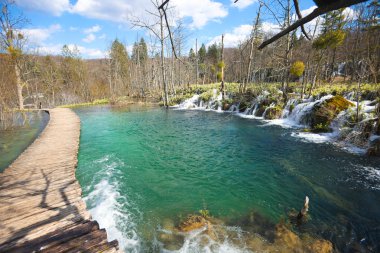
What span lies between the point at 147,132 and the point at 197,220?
9835 millimetres

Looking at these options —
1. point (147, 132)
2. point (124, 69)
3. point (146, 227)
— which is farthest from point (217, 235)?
point (124, 69)

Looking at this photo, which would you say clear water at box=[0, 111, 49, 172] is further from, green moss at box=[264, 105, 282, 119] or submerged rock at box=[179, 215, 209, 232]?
green moss at box=[264, 105, 282, 119]

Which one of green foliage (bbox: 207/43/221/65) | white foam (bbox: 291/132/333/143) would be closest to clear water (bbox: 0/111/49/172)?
white foam (bbox: 291/132/333/143)

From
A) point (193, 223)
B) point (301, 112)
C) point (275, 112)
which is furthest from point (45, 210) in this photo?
point (275, 112)

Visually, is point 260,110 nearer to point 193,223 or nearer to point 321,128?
point 321,128

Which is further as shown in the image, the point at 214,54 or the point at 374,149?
the point at 214,54

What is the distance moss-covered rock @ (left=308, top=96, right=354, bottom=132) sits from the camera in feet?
39.9

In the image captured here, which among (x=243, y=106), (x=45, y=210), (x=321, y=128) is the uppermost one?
(x=243, y=106)

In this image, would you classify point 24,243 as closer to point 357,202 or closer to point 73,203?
point 73,203

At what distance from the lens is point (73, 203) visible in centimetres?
517

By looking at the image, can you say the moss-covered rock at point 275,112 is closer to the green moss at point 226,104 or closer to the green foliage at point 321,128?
the green foliage at point 321,128

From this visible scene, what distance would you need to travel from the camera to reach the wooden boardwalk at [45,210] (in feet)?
11.8

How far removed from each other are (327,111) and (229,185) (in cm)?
888

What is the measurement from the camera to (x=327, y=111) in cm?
1227
